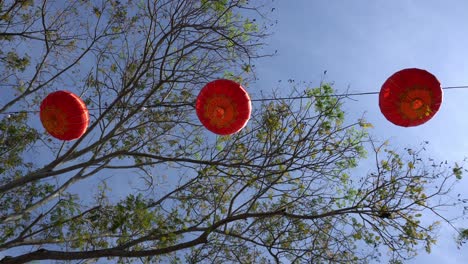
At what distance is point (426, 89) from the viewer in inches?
186

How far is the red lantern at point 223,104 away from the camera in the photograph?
469cm

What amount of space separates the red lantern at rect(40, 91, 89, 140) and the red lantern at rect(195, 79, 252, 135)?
1.46m

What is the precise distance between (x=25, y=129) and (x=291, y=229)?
5.13 metres

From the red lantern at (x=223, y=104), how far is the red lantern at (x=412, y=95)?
1.60 meters

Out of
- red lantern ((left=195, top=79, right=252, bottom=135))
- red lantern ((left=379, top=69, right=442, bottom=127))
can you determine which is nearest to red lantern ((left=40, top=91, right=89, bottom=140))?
red lantern ((left=195, top=79, right=252, bottom=135))

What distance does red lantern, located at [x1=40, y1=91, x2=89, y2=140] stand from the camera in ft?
16.2

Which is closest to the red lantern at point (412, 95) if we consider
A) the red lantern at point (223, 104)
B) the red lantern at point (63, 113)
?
the red lantern at point (223, 104)

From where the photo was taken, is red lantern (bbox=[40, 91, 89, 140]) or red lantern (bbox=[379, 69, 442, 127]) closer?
red lantern (bbox=[379, 69, 442, 127])

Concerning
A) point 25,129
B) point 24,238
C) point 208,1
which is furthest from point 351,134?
point 25,129

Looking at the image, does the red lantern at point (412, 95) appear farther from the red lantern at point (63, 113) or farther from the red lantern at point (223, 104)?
the red lantern at point (63, 113)

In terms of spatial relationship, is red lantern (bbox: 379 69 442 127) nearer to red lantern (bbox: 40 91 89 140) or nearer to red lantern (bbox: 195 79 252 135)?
red lantern (bbox: 195 79 252 135)

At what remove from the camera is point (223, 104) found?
471 cm

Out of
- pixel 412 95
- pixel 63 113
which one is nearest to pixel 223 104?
pixel 63 113

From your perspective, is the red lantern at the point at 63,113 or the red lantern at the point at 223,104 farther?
the red lantern at the point at 63,113
